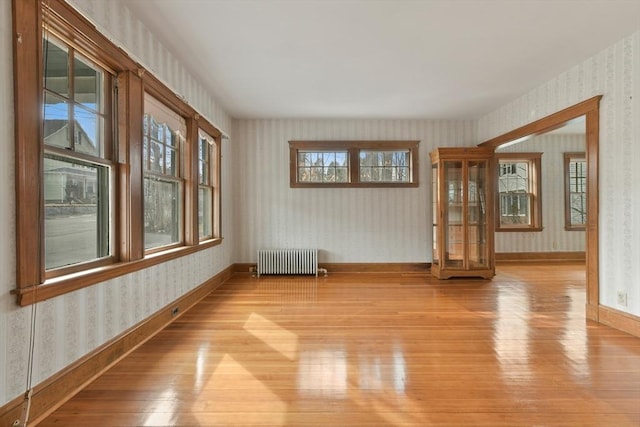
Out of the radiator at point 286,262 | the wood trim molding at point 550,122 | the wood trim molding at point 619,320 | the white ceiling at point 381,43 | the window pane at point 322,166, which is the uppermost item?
the white ceiling at point 381,43

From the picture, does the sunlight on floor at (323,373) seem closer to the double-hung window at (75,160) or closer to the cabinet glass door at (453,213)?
the double-hung window at (75,160)

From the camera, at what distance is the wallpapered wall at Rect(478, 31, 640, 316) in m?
2.78

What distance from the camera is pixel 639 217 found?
9.03ft

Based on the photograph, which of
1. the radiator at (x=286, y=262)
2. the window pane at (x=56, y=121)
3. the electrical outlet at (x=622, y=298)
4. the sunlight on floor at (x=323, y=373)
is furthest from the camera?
the radiator at (x=286, y=262)

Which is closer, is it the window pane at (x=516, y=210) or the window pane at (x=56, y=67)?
the window pane at (x=56, y=67)

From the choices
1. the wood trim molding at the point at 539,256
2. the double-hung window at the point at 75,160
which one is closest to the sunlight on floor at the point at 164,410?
the double-hung window at the point at 75,160

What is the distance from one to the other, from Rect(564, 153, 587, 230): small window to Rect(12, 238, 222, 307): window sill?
7841mm

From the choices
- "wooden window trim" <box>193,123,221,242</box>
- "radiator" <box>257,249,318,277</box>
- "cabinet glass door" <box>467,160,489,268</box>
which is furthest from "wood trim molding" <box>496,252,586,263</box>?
"wooden window trim" <box>193,123,221,242</box>

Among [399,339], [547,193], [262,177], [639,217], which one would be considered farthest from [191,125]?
[547,193]

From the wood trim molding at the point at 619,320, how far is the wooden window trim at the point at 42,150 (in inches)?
175

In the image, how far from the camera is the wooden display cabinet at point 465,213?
500 centimetres

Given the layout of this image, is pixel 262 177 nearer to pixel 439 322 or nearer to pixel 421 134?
pixel 421 134

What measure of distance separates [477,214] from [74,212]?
5.29m

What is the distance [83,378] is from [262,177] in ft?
13.2
